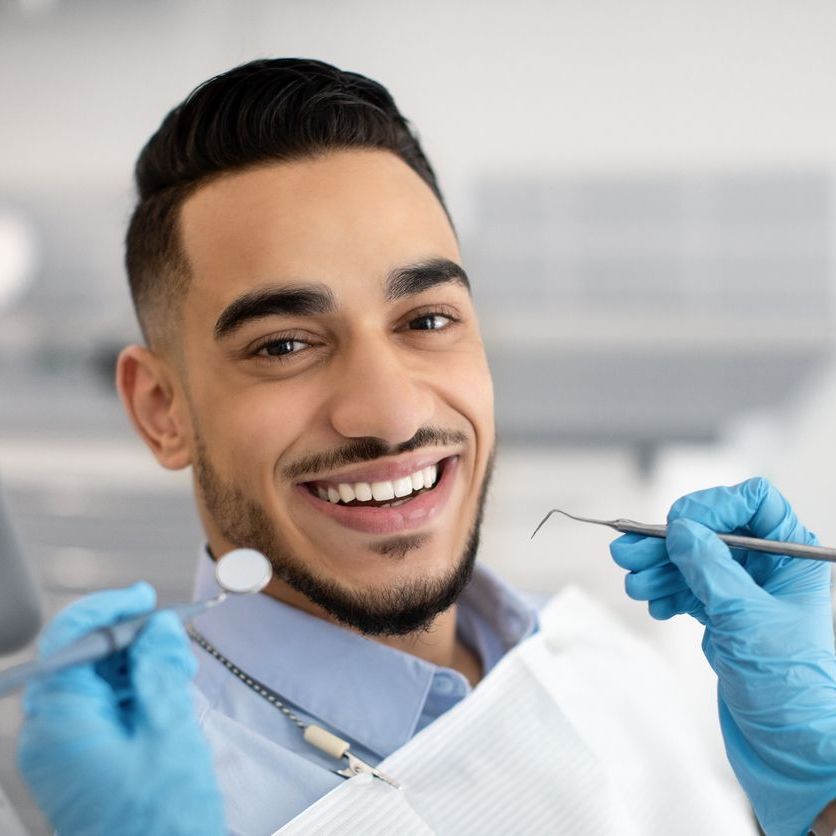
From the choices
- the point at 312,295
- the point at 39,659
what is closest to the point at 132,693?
the point at 39,659

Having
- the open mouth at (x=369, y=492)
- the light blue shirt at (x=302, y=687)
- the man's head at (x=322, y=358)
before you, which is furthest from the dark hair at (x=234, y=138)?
the light blue shirt at (x=302, y=687)

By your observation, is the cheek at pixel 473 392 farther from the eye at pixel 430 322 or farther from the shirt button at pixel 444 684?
the shirt button at pixel 444 684

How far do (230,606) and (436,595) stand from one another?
269mm

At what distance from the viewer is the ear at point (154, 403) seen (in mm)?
1373

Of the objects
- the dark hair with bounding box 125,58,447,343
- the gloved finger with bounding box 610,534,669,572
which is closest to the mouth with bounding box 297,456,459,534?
the gloved finger with bounding box 610,534,669,572

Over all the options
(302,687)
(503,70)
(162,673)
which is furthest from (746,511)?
(503,70)

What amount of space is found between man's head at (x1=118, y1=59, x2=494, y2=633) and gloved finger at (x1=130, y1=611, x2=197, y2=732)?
366 mm

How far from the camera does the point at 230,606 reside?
125 centimetres

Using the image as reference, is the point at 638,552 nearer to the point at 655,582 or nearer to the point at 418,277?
the point at 655,582

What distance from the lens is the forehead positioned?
119cm

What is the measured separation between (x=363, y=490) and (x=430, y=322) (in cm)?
25

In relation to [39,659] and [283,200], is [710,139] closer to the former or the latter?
[283,200]

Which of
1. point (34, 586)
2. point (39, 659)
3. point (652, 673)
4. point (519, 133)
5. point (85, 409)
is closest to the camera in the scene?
point (39, 659)

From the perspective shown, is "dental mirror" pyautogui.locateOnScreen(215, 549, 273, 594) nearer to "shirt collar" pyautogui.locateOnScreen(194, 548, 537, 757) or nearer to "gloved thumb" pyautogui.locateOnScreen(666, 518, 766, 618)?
"shirt collar" pyautogui.locateOnScreen(194, 548, 537, 757)
